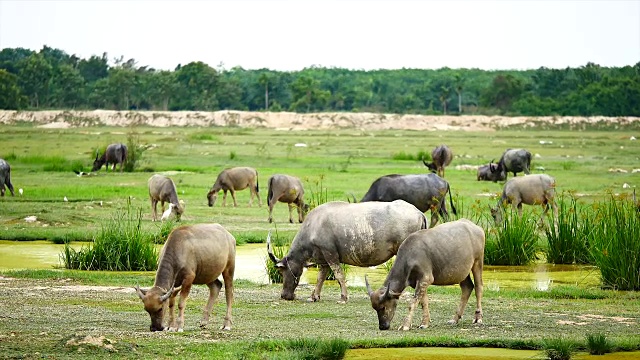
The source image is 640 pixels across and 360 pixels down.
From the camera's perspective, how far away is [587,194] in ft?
112

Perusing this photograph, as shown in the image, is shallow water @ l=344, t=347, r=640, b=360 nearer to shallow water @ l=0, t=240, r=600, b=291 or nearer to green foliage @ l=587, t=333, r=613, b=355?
green foliage @ l=587, t=333, r=613, b=355

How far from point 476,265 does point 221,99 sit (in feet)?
367

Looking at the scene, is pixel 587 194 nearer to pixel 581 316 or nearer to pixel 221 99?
pixel 581 316

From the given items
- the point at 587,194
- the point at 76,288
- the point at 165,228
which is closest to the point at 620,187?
the point at 587,194

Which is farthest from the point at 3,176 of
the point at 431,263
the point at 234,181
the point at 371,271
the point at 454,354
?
the point at 454,354

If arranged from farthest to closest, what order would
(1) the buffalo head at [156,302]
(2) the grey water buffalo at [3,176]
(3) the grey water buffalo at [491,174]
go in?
(3) the grey water buffalo at [491,174], (2) the grey water buffalo at [3,176], (1) the buffalo head at [156,302]

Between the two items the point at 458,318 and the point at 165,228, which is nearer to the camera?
the point at 458,318

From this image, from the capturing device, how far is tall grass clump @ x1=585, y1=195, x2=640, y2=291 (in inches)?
647

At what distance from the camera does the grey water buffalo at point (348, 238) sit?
50.4 ft

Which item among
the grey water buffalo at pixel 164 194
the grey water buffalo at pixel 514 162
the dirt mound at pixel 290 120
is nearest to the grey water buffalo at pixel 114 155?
the grey water buffalo at pixel 514 162

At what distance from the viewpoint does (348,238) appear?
50.5 feet

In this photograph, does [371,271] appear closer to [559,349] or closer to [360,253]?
[360,253]

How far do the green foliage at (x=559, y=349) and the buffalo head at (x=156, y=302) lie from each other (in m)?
4.29

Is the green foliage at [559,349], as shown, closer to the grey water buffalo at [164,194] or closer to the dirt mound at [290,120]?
the grey water buffalo at [164,194]
